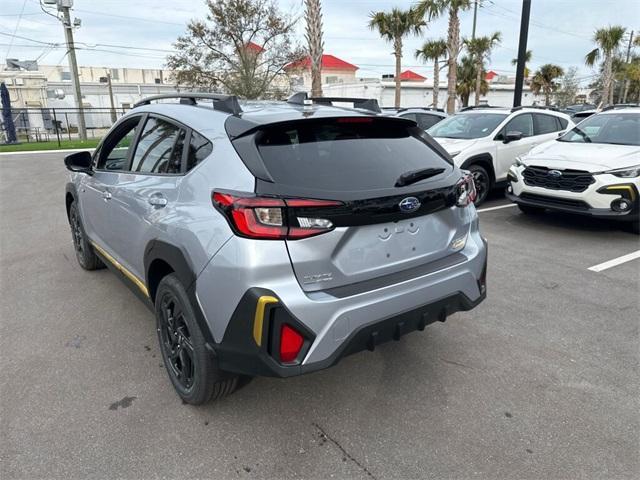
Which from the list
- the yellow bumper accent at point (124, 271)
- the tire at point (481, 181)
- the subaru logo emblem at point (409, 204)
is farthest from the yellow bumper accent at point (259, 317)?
the tire at point (481, 181)

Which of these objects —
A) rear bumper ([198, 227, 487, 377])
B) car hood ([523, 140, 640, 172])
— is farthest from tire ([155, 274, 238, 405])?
car hood ([523, 140, 640, 172])

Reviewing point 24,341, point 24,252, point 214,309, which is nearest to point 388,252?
point 214,309

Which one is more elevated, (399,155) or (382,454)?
(399,155)

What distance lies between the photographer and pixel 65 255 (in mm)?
5605

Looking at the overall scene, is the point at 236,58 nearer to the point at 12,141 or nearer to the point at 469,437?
the point at 12,141

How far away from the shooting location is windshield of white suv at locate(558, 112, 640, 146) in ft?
21.7

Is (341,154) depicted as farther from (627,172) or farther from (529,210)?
(529,210)

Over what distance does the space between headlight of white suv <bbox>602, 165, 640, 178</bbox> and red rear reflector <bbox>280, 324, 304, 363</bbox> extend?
541 centimetres

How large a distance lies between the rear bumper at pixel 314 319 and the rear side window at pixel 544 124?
7.74 m

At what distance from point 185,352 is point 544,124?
868 centimetres

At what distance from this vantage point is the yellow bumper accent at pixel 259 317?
208 centimetres

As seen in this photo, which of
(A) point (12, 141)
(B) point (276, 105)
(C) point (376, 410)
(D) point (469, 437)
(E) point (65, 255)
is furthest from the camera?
(A) point (12, 141)

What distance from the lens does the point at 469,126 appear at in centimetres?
863

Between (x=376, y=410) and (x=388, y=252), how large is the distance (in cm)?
97
